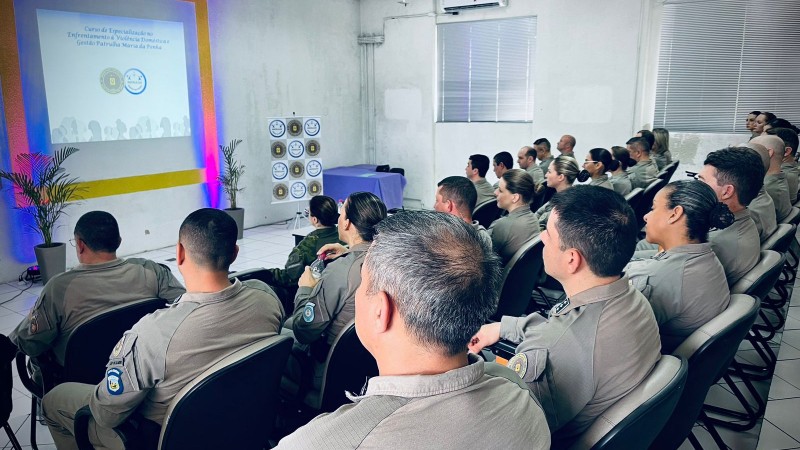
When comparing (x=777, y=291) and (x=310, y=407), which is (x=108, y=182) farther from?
(x=777, y=291)

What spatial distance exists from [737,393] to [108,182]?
20.1ft

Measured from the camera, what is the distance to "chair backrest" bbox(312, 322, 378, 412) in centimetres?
201

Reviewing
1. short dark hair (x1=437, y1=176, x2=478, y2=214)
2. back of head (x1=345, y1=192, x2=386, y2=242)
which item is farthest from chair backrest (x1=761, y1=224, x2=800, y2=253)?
back of head (x1=345, y1=192, x2=386, y2=242)

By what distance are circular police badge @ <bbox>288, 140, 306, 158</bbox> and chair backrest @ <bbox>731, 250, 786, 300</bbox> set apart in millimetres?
6263

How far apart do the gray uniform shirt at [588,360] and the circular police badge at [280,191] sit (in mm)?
6461

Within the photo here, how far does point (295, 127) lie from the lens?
7809 millimetres

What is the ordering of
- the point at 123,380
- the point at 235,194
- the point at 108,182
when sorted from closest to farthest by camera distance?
the point at 123,380, the point at 108,182, the point at 235,194

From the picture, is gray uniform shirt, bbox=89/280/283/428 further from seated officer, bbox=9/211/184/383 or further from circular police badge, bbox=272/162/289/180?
circular police badge, bbox=272/162/289/180

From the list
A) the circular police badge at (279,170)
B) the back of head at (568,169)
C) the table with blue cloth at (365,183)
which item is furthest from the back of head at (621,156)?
the circular police badge at (279,170)

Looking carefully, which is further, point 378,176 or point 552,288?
point 378,176

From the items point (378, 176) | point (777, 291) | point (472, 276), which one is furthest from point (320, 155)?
point (472, 276)

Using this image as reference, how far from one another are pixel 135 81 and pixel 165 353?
5462 mm

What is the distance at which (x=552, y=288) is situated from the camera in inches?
164

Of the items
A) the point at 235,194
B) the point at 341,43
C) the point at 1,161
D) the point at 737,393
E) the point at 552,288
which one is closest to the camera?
the point at 737,393
